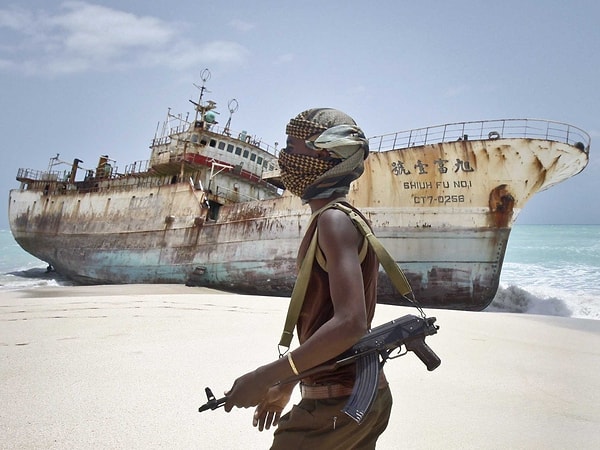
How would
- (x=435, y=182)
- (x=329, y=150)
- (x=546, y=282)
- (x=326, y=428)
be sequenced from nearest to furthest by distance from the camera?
1. (x=326, y=428)
2. (x=329, y=150)
3. (x=435, y=182)
4. (x=546, y=282)

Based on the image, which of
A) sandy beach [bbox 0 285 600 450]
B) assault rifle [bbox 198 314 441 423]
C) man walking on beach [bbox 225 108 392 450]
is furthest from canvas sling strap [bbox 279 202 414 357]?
sandy beach [bbox 0 285 600 450]

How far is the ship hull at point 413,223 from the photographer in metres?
11.3

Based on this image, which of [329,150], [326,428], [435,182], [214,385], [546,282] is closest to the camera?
[326,428]

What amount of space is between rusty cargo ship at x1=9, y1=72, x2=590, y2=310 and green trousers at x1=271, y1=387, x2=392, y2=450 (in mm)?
10168

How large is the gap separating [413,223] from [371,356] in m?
11.0

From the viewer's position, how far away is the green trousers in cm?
114

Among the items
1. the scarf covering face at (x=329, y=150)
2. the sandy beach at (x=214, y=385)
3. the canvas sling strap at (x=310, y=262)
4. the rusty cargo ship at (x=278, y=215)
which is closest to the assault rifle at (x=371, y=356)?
the canvas sling strap at (x=310, y=262)

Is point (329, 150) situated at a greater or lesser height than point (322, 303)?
greater

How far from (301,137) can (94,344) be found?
13.6 feet

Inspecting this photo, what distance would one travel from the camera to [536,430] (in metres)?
2.73

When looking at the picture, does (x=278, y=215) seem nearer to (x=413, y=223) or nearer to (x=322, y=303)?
(x=413, y=223)

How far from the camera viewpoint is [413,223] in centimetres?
1175

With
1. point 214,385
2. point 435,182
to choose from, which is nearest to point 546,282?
point 435,182

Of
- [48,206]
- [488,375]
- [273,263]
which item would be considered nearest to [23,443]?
[488,375]
